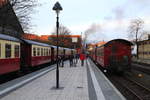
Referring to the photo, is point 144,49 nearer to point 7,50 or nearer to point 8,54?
point 8,54

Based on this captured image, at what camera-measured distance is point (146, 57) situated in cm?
5906

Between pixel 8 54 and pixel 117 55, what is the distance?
9430 millimetres

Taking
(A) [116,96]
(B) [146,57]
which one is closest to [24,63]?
(A) [116,96]

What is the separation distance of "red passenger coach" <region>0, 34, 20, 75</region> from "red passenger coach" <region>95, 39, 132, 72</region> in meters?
7.69

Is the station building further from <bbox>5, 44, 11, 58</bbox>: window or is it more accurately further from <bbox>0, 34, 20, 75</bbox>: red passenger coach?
<bbox>5, 44, 11, 58</bbox>: window

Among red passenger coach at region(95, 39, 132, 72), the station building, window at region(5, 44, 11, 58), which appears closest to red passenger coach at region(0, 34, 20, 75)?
window at region(5, 44, 11, 58)

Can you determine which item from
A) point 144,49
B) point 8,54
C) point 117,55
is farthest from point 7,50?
point 144,49

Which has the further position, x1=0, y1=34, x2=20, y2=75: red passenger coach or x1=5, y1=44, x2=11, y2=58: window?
x1=5, y1=44, x2=11, y2=58: window

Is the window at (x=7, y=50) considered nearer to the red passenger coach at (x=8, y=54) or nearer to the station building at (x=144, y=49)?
the red passenger coach at (x=8, y=54)

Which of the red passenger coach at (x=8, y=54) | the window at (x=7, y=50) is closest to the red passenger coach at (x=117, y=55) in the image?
the red passenger coach at (x=8, y=54)

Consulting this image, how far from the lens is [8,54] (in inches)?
543

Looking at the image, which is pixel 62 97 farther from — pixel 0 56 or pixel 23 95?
pixel 0 56

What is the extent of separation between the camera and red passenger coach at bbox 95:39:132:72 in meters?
18.6

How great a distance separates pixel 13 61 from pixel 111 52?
28.3 feet
